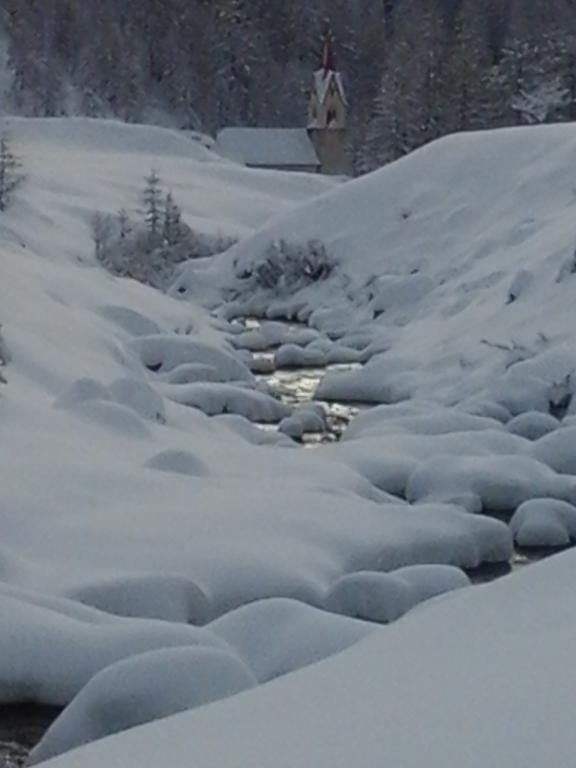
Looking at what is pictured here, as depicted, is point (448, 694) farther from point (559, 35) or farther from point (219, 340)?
point (559, 35)

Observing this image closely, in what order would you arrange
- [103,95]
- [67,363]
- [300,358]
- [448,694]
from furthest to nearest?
[103,95], [300,358], [67,363], [448,694]

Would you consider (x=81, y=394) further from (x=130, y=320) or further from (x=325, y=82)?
(x=325, y=82)

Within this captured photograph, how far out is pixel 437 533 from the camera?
12.5 metres

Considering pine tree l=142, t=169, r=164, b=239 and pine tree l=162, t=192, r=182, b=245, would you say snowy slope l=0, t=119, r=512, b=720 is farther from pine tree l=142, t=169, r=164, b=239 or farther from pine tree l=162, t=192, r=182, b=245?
pine tree l=162, t=192, r=182, b=245

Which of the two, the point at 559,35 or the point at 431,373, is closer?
the point at 431,373

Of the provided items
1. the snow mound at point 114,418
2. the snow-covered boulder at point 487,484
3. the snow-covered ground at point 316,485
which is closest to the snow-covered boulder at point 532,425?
the snow-covered ground at point 316,485

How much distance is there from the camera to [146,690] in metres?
6.95

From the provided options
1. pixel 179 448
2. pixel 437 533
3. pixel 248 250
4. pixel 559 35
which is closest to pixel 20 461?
pixel 179 448

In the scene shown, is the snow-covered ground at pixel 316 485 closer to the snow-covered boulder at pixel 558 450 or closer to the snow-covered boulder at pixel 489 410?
the snow-covered boulder at pixel 558 450

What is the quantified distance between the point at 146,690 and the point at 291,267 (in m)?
26.7

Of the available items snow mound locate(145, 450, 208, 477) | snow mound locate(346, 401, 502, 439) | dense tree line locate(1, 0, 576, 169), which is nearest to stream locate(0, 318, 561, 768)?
snow mound locate(346, 401, 502, 439)

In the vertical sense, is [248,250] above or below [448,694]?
below

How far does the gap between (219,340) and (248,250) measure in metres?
8.79

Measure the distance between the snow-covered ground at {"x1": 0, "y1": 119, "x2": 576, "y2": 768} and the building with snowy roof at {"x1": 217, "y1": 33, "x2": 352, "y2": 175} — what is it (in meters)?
27.0
